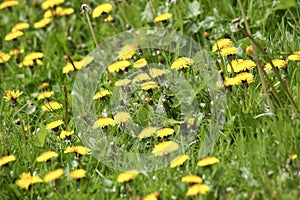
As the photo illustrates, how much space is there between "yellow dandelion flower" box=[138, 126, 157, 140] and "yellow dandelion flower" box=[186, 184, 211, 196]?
1.82ft

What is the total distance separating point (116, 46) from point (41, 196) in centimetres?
142

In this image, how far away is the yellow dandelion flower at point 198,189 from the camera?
2.25m

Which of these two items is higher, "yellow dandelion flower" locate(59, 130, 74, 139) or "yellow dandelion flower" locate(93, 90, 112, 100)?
"yellow dandelion flower" locate(93, 90, 112, 100)

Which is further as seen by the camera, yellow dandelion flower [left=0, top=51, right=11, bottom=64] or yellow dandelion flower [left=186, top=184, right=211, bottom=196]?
yellow dandelion flower [left=0, top=51, right=11, bottom=64]

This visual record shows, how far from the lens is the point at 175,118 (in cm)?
300

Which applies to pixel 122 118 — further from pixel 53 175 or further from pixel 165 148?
pixel 53 175

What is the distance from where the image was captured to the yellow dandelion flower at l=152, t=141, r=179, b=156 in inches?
103

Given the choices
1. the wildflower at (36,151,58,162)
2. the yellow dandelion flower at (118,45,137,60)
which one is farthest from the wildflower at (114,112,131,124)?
the yellow dandelion flower at (118,45,137,60)

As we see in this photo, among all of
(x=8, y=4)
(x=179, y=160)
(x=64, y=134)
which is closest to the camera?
(x=179, y=160)

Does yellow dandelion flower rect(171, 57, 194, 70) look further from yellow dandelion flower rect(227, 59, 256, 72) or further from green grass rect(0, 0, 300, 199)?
yellow dandelion flower rect(227, 59, 256, 72)

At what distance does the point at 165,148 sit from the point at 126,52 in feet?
3.07

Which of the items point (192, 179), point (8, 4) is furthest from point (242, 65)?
point (8, 4)

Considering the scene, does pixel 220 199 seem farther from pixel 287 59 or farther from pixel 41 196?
pixel 287 59

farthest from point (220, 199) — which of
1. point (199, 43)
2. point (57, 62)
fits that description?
point (57, 62)
